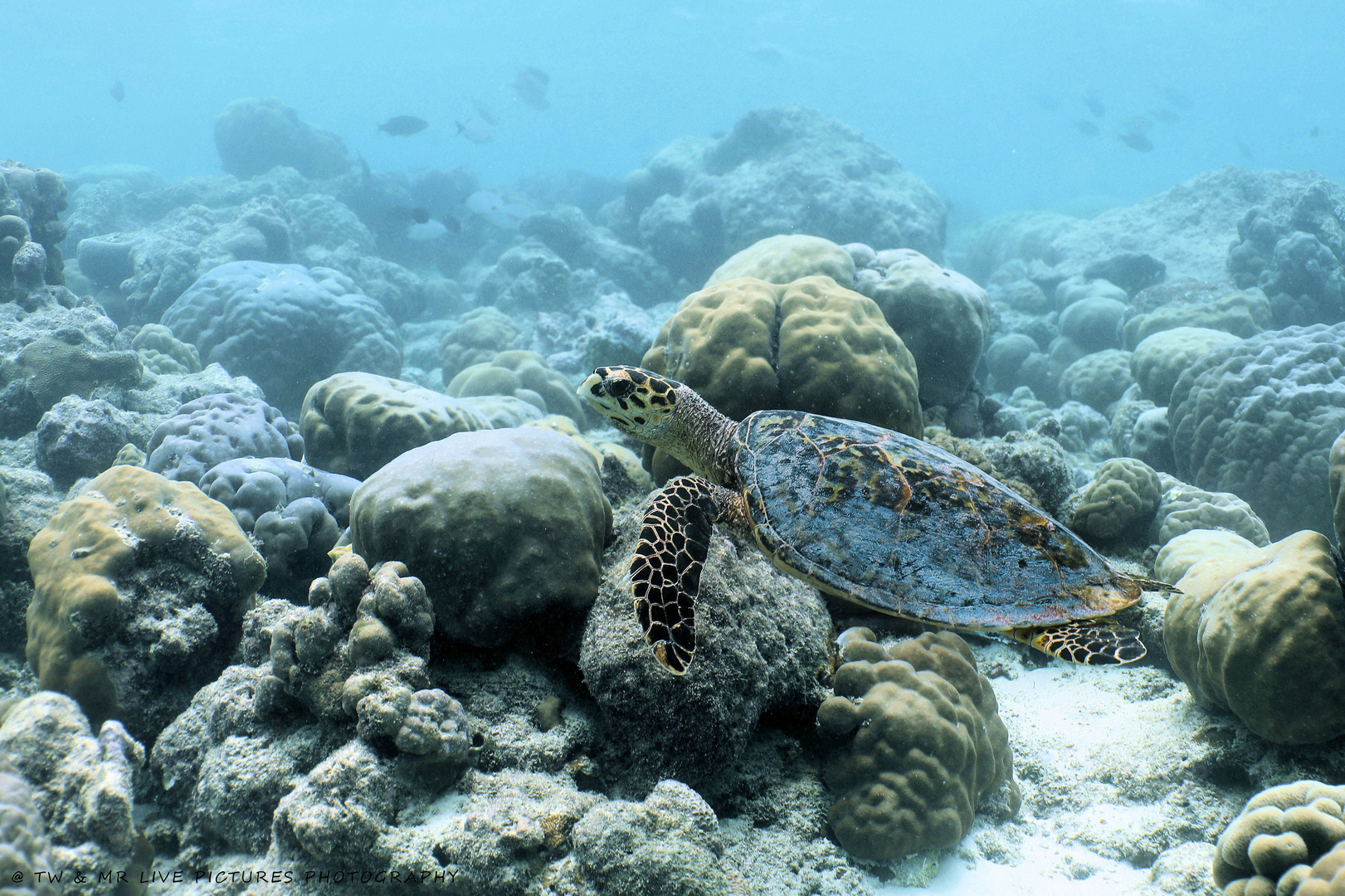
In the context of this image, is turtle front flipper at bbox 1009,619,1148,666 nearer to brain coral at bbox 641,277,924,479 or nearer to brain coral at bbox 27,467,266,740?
brain coral at bbox 641,277,924,479

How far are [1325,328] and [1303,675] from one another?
6.58 m

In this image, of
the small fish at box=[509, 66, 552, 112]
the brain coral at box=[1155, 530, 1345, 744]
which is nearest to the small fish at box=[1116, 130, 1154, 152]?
the small fish at box=[509, 66, 552, 112]

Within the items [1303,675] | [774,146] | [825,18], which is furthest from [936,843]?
[825,18]

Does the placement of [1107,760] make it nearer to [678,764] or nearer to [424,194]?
[678,764]

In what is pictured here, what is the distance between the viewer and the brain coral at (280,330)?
382 inches

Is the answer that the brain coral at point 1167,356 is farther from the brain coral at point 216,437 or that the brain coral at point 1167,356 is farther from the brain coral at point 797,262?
the brain coral at point 216,437

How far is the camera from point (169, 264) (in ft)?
45.5

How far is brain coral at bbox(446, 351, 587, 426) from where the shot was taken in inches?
375

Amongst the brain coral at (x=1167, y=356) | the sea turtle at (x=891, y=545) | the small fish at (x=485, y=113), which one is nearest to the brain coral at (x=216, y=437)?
the sea turtle at (x=891, y=545)

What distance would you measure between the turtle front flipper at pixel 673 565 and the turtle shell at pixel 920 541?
326mm

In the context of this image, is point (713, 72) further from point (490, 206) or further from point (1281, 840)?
point (1281, 840)

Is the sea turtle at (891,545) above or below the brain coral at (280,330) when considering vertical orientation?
above

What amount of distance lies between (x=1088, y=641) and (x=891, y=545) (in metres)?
0.91

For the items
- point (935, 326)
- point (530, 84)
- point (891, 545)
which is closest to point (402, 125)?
point (530, 84)
